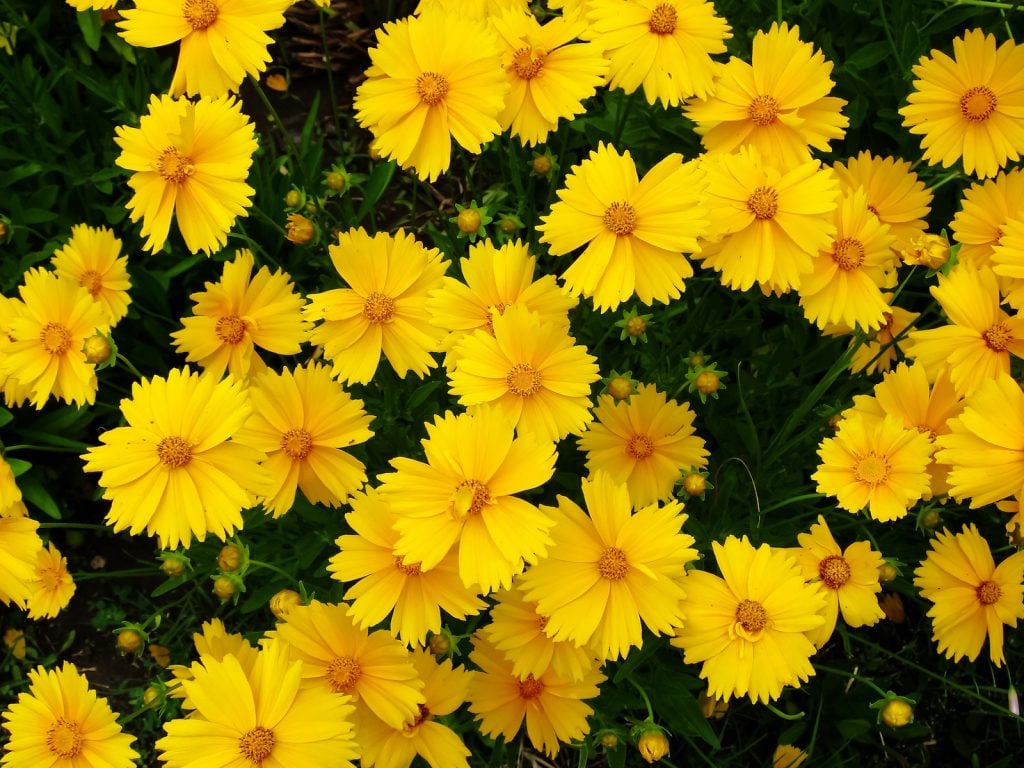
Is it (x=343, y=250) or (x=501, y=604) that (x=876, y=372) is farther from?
(x=343, y=250)

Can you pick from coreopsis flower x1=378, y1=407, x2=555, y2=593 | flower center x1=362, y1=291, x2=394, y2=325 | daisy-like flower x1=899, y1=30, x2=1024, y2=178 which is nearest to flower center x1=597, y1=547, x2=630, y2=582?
coreopsis flower x1=378, y1=407, x2=555, y2=593

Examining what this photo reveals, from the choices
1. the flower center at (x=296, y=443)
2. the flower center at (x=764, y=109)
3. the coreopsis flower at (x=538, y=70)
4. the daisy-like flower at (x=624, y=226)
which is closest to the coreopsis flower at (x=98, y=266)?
the flower center at (x=296, y=443)

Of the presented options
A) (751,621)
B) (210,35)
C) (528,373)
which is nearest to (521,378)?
(528,373)

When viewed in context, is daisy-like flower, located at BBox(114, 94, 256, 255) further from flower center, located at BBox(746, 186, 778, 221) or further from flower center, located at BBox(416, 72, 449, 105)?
flower center, located at BBox(746, 186, 778, 221)

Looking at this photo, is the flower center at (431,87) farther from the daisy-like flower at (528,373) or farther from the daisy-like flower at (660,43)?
the daisy-like flower at (528,373)

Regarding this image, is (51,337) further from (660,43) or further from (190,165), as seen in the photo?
(660,43)

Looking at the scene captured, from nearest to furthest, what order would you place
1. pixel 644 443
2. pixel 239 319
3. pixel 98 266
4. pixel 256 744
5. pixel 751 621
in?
pixel 256 744, pixel 751 621, pixel 644 443, pixel 239 319, pixel 98 266
